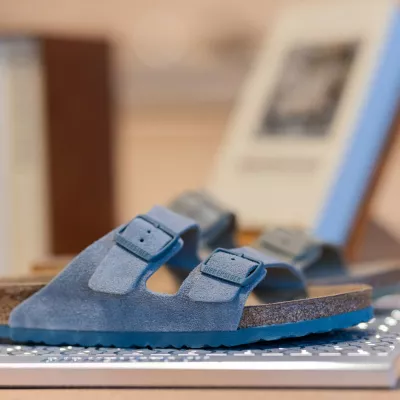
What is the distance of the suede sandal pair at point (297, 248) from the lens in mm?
678

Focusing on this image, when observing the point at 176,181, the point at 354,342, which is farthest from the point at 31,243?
the point at 354,342

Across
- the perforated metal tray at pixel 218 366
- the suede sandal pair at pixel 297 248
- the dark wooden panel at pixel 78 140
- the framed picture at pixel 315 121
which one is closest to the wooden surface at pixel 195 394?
the perforated metal tray at pixel 218 366

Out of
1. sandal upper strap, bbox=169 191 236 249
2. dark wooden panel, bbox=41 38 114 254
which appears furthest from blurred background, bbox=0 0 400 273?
sandal upper strap, bbox=169 191 236 249

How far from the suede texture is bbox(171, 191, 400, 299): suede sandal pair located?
0.47 ft

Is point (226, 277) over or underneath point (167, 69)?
underneath

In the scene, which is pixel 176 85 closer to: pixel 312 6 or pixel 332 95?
pixel 312 6

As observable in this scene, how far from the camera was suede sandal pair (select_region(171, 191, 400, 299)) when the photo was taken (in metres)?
0.68

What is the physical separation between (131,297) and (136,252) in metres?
0.03

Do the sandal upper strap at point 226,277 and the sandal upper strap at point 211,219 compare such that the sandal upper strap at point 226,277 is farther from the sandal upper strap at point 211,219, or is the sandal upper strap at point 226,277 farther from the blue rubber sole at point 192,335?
the sandal upper strap at point 211,219

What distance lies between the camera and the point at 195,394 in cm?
43

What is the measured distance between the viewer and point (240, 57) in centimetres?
171

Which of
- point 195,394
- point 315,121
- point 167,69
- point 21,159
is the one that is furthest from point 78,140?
point 195,394

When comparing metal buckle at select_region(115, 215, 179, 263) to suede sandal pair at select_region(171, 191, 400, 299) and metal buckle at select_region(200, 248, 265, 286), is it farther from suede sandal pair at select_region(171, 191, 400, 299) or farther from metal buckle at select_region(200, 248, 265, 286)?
suede sandal pair at select_region(171, 191, 400, 299)

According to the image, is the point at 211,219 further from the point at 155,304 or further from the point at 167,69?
the point at 167,69
